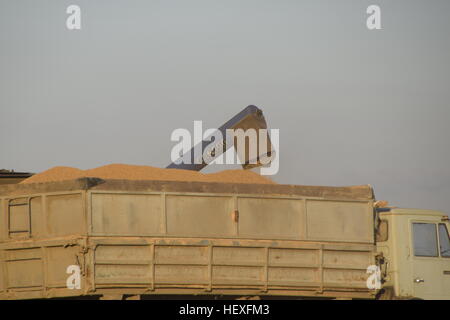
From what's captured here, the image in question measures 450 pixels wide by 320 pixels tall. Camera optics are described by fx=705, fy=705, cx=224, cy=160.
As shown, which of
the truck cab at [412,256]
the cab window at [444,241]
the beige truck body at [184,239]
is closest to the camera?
the beige truck body at [184,239]

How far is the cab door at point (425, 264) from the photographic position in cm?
1171

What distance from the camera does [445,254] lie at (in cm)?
1195

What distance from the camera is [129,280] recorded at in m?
10.4

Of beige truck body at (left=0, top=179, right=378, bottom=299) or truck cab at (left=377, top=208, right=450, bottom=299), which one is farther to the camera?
truck cab at (left=377, top=208, right=450, bottom=299)

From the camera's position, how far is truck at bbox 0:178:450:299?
10.4m

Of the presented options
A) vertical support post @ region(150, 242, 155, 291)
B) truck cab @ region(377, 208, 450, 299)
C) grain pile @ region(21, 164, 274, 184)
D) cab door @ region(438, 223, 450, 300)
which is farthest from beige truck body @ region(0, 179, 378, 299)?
grain pile @ region(21, 164, 274, 184)

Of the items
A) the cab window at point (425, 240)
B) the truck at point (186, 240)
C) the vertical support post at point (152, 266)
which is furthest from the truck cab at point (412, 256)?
the vertical support post at point (152, 266)

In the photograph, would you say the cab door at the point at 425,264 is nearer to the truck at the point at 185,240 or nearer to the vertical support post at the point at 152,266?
the truck at the point at 185,240

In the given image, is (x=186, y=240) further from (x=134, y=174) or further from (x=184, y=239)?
(x=134, y=174)

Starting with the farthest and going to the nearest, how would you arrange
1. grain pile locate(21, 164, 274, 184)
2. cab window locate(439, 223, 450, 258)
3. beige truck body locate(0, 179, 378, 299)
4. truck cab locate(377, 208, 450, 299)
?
1. grain pile locate(21, 164, 274, 184)
2. cab window locate(439, 223, 450, 258)
3. truck cab locate(377, 208, 450, 299)
4. beige truck body locate(0, 179, 378, 299)

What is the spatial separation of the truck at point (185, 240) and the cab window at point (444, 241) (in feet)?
4.36

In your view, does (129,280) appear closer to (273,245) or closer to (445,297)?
(273,245)

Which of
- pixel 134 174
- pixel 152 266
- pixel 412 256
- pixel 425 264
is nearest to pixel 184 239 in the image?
pixel 152 266

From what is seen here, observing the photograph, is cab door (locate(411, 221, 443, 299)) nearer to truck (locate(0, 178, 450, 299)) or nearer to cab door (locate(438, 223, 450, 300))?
cab door (locate(438, 223, 450, 300))
